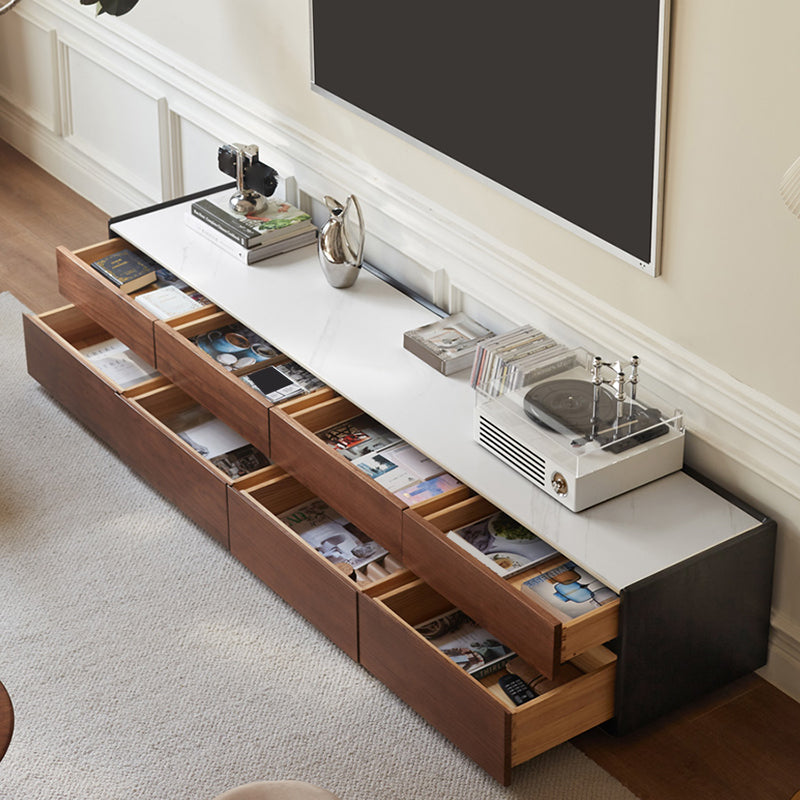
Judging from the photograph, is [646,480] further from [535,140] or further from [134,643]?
[134,643]

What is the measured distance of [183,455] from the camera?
3002 mm

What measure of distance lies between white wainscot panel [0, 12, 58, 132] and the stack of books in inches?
53.4

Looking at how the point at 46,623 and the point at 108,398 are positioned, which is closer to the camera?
the point at 46,623

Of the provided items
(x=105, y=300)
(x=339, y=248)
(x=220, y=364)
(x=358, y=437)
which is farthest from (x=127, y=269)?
(x=358, y=437)

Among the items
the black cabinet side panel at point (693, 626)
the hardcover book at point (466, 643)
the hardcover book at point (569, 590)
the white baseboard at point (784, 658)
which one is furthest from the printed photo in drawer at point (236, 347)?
→ the white baseboard at point (784, 658)

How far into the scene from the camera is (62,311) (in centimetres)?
354

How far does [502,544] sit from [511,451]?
185 millimetres

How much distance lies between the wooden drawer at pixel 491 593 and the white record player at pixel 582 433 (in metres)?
0.15

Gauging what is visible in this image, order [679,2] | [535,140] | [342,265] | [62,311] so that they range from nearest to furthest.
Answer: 1. [679,2]
2. [535,140]
3. [342,265]
4. [62,311]

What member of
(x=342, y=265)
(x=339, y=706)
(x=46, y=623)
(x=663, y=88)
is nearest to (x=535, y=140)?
(x=663, y=88)

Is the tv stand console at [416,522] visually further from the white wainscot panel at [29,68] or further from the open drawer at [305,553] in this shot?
the white wainscot panel at [29,68]

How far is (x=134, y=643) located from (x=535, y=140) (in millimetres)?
1360

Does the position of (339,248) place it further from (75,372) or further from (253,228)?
(75,372)

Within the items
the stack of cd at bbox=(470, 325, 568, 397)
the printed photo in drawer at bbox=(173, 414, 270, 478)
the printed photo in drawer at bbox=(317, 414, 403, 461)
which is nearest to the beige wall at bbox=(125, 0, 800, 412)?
the stack of cd at bbox=(470, 325, 568, 397)
